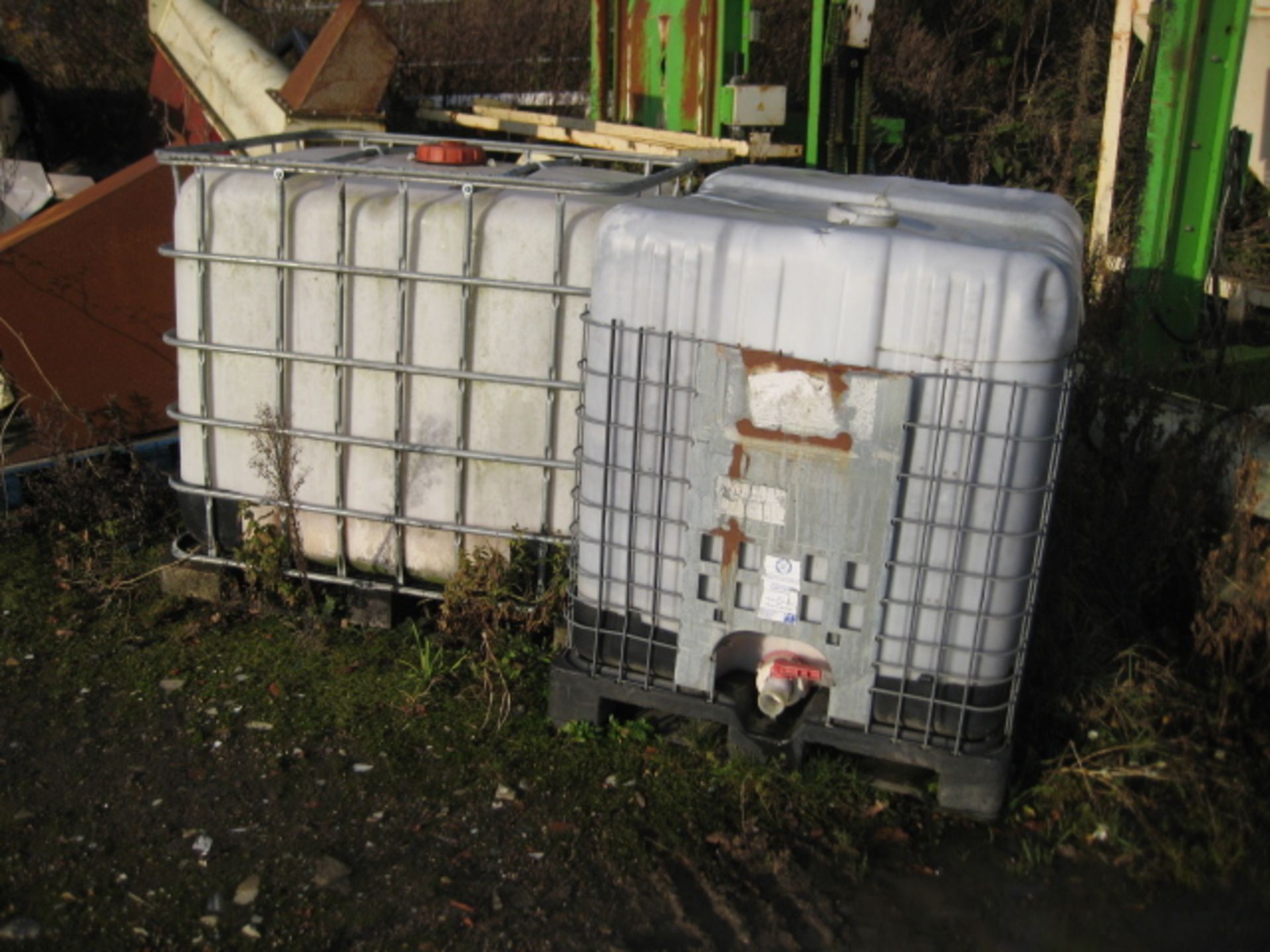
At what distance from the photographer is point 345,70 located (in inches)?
263

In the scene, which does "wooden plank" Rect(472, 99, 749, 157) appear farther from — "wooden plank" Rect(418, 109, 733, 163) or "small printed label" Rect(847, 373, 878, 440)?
"small printed label" Rect(847, 373, 878, 440)

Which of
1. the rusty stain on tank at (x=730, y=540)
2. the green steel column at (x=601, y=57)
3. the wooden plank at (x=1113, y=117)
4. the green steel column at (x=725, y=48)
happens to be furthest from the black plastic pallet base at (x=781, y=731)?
the green steel column at (x=601, y=57)

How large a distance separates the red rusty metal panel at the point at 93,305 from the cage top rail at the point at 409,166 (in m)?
0.62

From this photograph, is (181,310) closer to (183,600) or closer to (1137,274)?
(183,600)

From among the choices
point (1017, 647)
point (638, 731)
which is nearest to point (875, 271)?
point (1017, 647)

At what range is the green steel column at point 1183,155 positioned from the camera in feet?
17.9

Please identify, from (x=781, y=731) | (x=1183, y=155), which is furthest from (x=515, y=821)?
(x=1183, y=155)

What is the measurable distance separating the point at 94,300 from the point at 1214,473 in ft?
13.4

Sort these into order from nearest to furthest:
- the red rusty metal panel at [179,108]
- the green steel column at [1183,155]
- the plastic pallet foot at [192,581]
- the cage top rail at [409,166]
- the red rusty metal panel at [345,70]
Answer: the cage top rail at [409,166]
the plastic pallet foot at [192,581]
the green steel column at [1183,155]
the red rusty metal panel at [345,70]
the red rusty metal panel at [179,108]

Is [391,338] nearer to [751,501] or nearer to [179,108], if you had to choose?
[751,501]

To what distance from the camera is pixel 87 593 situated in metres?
4.42

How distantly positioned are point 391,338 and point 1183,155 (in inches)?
150

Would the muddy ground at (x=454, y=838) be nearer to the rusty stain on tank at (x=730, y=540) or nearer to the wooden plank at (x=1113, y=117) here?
the rusty stain on tank at (x=730, y=540)

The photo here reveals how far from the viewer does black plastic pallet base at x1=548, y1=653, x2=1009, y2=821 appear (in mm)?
3281
